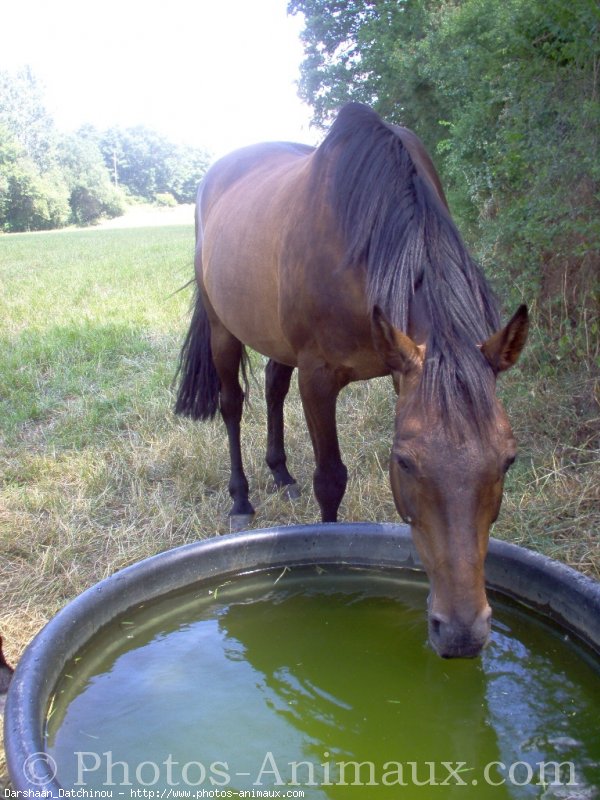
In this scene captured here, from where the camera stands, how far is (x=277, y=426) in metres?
4.10

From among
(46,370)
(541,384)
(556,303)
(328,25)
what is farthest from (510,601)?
(328,25)

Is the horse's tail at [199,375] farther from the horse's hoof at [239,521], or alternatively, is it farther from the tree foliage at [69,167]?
the tree foliage at [69,167]

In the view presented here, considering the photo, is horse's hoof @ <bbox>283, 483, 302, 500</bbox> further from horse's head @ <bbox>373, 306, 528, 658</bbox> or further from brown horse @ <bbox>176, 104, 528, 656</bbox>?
horse's head @ <bbox>373, 306, 528, 658</bbox>

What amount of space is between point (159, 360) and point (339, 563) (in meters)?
4.15

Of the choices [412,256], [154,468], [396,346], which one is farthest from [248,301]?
[396,346]

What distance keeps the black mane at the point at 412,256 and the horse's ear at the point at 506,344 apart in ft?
0.13

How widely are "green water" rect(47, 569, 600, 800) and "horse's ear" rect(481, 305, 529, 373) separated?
0.92 metres

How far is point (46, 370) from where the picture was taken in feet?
20.4

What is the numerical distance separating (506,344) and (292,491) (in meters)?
2.31

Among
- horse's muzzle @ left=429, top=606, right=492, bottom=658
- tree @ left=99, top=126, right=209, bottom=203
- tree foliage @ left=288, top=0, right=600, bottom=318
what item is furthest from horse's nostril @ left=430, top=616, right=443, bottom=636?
tree @ left=99, top=126, right=209, bottom=203

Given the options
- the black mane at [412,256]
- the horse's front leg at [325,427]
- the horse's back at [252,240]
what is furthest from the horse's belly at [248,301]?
the black mane at [412,256]

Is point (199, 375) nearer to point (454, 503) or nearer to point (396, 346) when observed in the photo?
point (396, 346)

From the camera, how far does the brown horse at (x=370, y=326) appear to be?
5.43 ft

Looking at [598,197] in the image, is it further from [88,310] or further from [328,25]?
[328,25]
